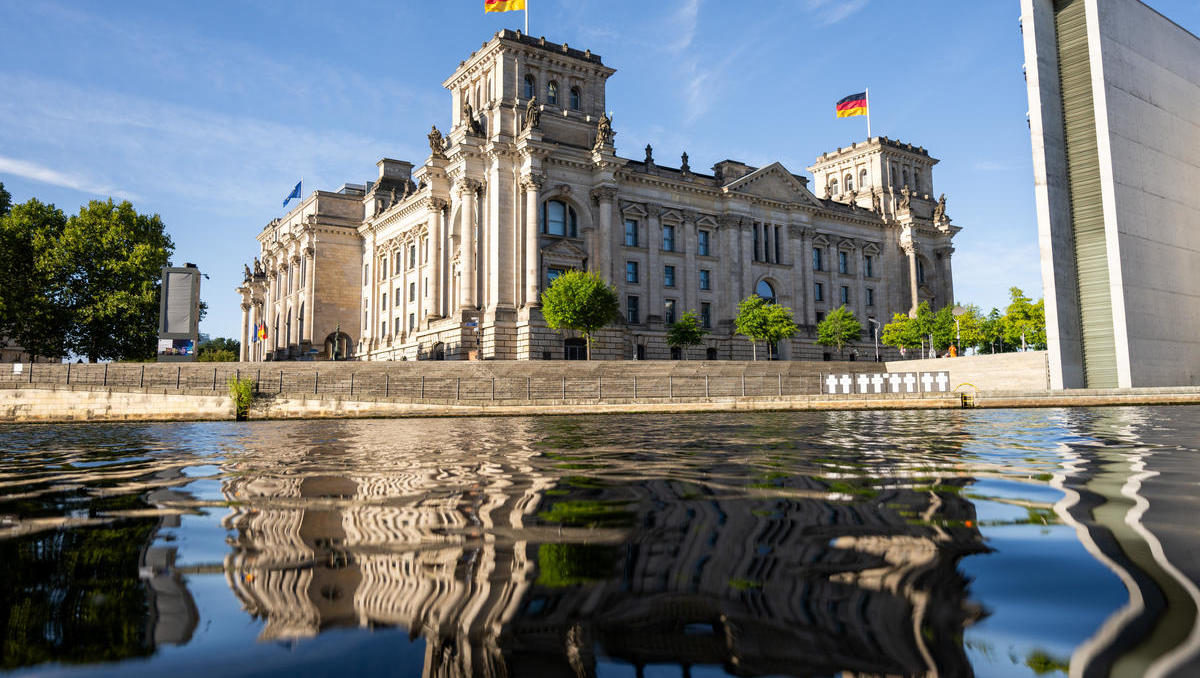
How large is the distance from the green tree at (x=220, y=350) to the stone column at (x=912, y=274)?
8383cm

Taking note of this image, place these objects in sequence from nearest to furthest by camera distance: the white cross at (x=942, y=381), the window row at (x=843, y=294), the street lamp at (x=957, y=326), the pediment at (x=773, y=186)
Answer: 1. the white cross at (x=942, y=381)
2. the street lamp at (x=957, y=326)
3. the pediment at (x=773, y=186)
4. the window row at (x=843, y=294)

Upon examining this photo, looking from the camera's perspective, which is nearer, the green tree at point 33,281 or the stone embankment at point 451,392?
the stone embankment at point 451,392

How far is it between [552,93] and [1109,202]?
128 feet

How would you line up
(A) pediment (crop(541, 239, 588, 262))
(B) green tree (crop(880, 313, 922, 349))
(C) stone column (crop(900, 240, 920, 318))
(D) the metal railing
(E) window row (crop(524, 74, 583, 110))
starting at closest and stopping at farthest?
(D) the metal railing < (A) pediment (crop(541, 239, 588, 262)) < (E) window row (crop(524, 74, 583, 110)) < (B) green tree (crop(880, 313, 922, 349)) < (C) stone column (crop(900, 240, 920, 318))

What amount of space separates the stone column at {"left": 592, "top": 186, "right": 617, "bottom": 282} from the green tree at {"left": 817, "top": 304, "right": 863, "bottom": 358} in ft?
70.0

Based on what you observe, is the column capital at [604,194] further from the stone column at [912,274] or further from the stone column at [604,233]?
the stone column at [912,274]

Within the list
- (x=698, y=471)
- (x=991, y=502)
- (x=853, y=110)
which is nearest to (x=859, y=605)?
(x=991, y=502)

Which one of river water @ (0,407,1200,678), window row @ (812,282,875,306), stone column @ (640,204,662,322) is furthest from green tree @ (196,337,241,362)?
river water @ (0,407,1200,678)

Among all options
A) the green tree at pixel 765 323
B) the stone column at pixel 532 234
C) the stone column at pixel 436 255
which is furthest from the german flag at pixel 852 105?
the stone column at pixel 436 255

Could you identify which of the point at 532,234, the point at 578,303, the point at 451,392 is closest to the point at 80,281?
the point at 532,234

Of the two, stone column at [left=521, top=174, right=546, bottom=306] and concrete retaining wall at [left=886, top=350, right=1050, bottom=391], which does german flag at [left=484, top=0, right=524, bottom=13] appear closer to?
stone column at [left=521, top=174, right=546, bottom=306]

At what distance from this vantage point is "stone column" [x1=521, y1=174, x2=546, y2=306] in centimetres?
5122

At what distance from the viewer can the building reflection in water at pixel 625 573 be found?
65.0 inches

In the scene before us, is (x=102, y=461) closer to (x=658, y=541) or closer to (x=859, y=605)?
(x=658, y=541)
